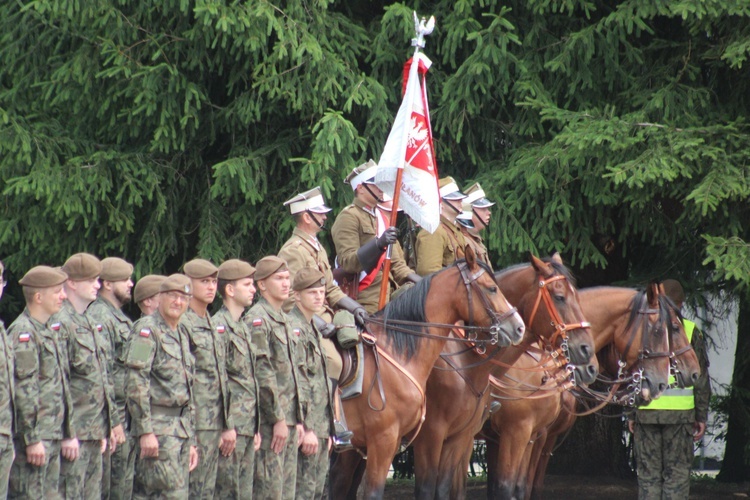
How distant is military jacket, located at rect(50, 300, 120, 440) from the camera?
732cm

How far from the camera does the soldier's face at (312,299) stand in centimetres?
831

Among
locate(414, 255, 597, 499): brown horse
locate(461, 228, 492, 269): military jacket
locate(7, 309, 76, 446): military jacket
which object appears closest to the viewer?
locate(7, 309, 76, 446): military jacket

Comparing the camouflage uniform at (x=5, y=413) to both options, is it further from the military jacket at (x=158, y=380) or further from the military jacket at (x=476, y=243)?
the military jacket at (x=476, y=243)

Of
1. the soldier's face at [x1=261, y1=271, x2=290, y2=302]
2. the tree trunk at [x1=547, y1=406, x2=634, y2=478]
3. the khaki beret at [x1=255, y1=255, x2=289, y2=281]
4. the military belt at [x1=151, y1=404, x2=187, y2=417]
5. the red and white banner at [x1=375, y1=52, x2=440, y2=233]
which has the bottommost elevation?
the tree trunk at [x1=547, y1=406, x2=634, y2=478]

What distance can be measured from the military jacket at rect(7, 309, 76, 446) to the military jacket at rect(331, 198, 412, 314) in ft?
10.3

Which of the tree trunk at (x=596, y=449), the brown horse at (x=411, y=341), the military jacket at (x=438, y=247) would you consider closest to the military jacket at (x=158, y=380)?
the brown horse at (x=411, y=341)

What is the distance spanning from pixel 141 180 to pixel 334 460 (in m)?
3.74

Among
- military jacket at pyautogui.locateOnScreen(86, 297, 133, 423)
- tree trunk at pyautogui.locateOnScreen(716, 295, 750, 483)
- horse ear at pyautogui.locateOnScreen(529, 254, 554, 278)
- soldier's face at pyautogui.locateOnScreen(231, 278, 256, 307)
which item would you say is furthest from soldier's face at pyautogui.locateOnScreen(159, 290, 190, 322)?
tree trunk at pyautogui.locateOnScreen(716, 295, 750, 483)

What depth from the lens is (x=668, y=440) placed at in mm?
11438

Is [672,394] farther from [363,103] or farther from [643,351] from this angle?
[363,103]

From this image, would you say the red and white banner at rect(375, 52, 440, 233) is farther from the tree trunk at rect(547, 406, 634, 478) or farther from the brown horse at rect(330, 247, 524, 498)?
the tree trunk at rect(547, 406, 634, 478)

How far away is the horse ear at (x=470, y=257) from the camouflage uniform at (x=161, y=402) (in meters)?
2.47

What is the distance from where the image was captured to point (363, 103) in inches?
460

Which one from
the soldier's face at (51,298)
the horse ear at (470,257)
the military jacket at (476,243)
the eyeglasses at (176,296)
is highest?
the military jacket at (476,243)
